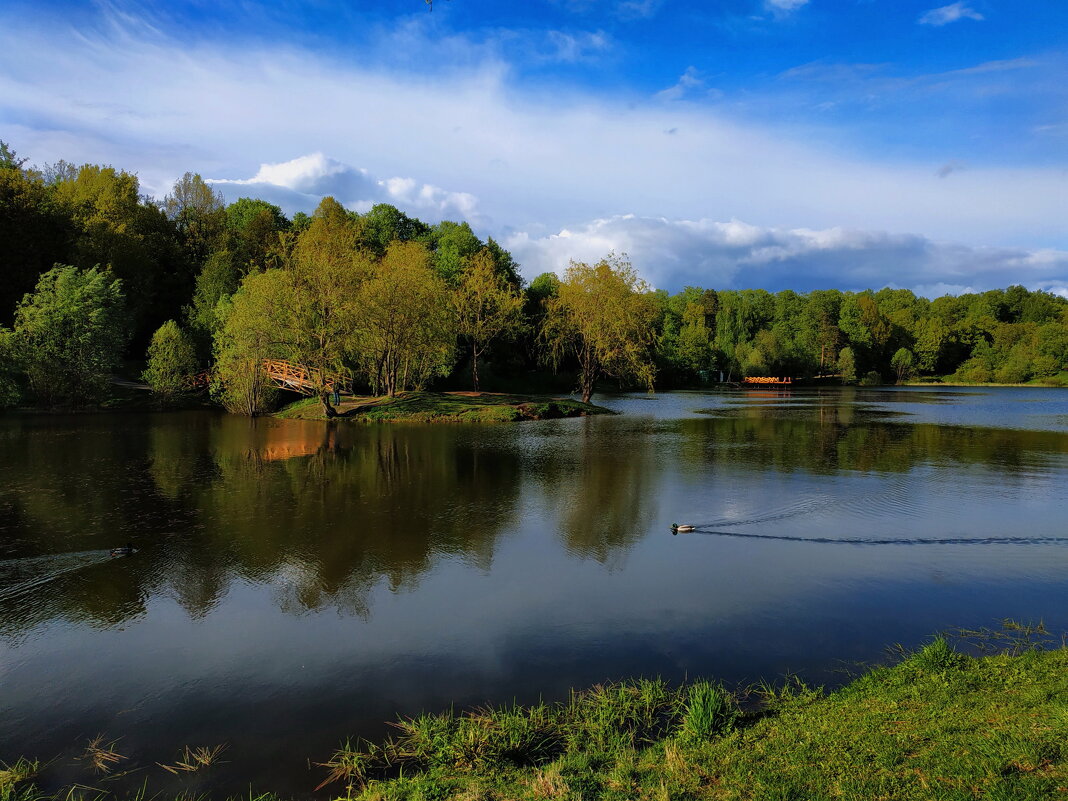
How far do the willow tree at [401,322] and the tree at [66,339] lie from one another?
18.4 metres

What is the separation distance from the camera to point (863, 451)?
28.4m

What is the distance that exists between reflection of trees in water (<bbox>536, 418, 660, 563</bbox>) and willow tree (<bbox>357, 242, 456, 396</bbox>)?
54.3 feet

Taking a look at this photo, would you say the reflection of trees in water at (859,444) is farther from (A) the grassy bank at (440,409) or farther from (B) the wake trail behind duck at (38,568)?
(B) the wake trail behind duck at (38,568)

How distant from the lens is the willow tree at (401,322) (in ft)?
140

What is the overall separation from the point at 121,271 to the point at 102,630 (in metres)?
62.5

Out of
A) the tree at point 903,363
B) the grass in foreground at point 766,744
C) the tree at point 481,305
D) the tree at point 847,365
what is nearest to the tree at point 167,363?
the tree at point 481,305

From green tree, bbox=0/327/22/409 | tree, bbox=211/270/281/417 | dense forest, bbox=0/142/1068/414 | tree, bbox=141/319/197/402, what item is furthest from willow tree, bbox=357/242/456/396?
green tree, bbox=0/327/22/409

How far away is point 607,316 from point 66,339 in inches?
1506

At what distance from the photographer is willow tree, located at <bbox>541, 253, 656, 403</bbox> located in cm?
4962

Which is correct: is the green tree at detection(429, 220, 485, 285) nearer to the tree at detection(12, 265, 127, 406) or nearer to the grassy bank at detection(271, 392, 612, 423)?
the grassy bank at detection(271, 392, 612, 423)

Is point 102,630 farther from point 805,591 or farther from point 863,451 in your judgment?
point 863,451

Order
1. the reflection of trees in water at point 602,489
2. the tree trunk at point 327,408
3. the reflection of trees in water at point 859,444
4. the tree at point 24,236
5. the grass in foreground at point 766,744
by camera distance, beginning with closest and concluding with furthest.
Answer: the grass in foreground at point 766,744, the reflection of trees in water at point 602,489, the reflection of trees in water at point 859,444, the tree trunk at point 327,408, the tree at point 24,236

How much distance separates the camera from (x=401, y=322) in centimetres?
4394

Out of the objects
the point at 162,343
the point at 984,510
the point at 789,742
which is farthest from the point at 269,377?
the point at 789,742
